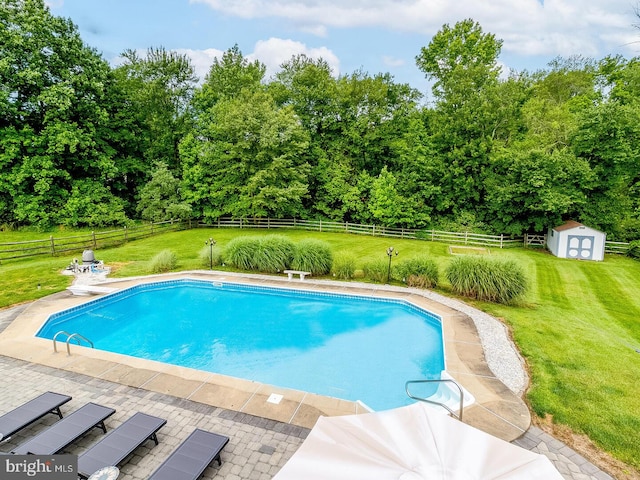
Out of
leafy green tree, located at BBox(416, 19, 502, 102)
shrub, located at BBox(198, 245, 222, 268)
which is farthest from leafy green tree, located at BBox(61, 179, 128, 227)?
leafy green tree, located at BBox(416, 19, 502, 102)

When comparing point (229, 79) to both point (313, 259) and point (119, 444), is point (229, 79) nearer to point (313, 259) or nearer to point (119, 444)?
point (313, 259)

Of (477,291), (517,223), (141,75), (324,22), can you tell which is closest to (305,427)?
(477,291)

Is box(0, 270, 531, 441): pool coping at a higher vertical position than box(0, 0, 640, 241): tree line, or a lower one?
lower

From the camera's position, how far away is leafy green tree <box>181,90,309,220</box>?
→ 73.9 feet

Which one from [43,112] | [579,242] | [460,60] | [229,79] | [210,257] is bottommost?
[210,257]

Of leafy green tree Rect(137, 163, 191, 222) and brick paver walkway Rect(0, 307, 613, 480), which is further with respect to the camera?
leafy green tree Rect(137, 163, 191, 222)

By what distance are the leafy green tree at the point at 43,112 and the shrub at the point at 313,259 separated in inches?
590

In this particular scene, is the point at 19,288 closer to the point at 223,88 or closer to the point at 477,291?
the point at 477,291

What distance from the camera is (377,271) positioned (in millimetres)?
12312

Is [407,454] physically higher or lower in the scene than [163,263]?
higher

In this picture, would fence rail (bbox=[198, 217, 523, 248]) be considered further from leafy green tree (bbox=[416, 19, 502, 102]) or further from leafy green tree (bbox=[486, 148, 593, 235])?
leafy green tree (bbox=[416, 19, 502, 102])

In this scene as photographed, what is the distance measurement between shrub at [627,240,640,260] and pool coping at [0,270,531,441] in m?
14.6

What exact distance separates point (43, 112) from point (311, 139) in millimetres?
16810

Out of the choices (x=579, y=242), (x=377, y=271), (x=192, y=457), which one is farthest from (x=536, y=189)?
(x=192, y=457)
